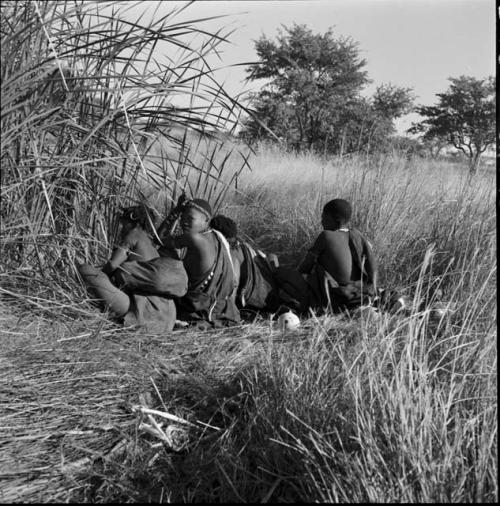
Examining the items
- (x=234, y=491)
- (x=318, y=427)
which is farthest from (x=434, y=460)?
(x=234, y=491)

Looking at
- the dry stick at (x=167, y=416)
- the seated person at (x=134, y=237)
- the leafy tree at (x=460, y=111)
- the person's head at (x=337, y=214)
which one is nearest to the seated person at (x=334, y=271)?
the person's head at (x=337, y=214)

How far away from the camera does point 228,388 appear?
8.52ft

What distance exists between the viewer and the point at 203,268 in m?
4.08

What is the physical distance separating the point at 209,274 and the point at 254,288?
0.40 m

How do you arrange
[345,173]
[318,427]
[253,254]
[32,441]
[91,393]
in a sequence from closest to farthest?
[318,427] < [32,441] < [91,393] < [253,254] < [345,173]

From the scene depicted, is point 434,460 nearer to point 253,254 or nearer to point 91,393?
point 91,393

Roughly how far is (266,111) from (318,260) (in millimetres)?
18922

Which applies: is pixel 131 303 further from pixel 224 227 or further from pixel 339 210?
pixel 339 210

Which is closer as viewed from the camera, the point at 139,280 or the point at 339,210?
the point at 139,280

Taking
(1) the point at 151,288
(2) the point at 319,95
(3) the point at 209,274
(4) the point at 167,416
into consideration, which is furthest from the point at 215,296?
→ (2) the point at 319,95

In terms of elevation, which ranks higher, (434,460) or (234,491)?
(434,460)

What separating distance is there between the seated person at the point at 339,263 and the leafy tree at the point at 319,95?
17025 mm

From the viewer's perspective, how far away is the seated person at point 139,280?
360 cm

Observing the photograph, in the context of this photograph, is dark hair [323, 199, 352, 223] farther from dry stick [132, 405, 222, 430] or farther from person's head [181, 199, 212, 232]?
dry stick [132, 405, 222, 430]
